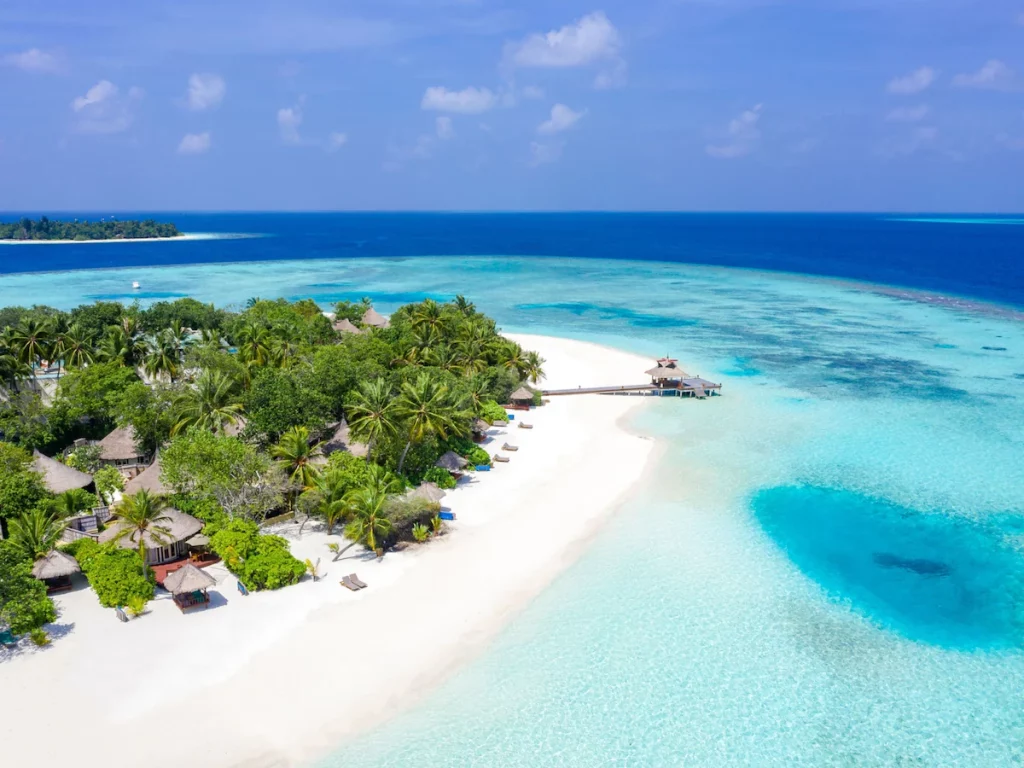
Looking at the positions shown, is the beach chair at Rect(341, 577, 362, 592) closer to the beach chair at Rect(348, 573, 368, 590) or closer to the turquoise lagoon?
the beach chair at Rect(348, 573, 368, 590)

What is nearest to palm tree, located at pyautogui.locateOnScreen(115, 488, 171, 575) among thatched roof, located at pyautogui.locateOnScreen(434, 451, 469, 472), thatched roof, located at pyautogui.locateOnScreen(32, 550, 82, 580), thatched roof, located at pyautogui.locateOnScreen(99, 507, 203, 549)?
thatched roof, located at pyautogui.locateOnScreen(99, 507, 203, 549)

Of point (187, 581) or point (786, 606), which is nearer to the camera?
point (187, 581)

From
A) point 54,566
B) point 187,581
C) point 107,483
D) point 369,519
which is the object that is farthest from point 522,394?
point 54,566

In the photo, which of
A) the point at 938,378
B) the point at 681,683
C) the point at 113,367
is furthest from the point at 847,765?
the point at 938,378

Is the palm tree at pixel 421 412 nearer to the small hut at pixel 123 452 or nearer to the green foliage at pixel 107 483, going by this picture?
the green foliage at pixel 107 483

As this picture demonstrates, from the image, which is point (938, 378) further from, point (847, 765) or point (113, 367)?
point (113, 367)

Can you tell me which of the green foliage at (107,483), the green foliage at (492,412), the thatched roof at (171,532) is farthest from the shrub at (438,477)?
the green foliage at (107,483)

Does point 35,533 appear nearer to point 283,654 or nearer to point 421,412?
point 283,654
